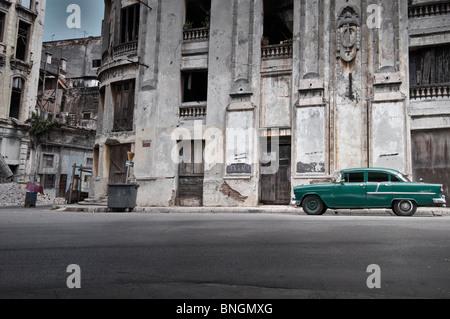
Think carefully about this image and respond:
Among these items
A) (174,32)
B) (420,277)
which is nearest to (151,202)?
(174,32)

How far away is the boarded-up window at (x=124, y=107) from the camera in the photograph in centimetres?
2147

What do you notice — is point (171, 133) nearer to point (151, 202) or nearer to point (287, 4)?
point (151, 202)

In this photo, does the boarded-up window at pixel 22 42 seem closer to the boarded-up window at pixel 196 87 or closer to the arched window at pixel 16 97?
the arched window at pixel 16 97

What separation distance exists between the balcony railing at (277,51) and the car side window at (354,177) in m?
7.61

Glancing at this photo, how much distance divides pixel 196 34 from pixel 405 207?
12.6 metres

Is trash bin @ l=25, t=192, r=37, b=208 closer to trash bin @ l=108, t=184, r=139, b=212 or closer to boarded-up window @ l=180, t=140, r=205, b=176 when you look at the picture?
trash bin @ l=108, t=184, r=139, b=212

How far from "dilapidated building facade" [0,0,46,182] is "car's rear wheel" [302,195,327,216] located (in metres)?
23.8

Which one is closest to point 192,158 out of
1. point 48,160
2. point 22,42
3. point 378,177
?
point 378,177

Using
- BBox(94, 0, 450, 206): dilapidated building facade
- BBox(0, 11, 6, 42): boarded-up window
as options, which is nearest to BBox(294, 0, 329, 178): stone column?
BBox(94, 0, 450, 206): dilapidated building facade

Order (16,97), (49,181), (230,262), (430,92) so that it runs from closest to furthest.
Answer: (230,262), (430,92), (16,97), (49,181)

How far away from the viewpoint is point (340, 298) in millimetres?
3711

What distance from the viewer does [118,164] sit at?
21.5 meters

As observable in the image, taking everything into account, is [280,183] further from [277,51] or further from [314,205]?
[277,51]
